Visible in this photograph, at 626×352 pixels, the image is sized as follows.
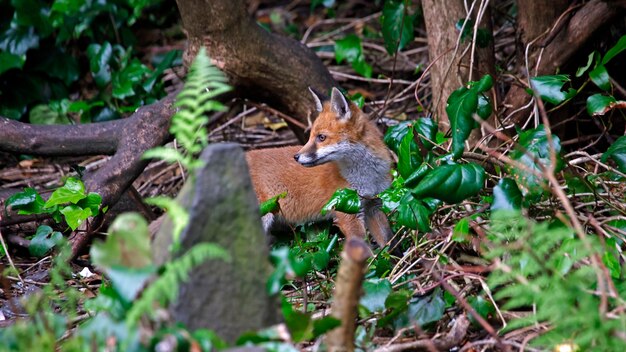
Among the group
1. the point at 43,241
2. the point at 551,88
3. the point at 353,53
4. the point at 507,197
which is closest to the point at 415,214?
the point at 507,197

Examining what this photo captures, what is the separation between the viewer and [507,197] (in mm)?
3984

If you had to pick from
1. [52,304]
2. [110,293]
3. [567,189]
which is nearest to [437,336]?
[567,189]

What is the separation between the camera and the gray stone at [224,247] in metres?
2.77

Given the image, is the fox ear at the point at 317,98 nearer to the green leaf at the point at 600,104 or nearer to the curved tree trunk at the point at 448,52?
the curved tree trunk at the point at 448,52

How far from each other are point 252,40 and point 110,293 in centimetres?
373

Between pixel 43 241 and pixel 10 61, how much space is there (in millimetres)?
3183

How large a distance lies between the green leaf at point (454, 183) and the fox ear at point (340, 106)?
7.06 ft

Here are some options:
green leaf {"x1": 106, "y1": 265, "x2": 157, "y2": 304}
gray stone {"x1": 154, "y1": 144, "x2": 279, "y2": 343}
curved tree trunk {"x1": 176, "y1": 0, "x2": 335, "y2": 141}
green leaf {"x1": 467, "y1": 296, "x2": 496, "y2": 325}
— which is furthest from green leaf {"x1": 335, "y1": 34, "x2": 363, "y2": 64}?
green leaf {"x1": 106, "y1": 265, "x2": 157, "y2": 304}

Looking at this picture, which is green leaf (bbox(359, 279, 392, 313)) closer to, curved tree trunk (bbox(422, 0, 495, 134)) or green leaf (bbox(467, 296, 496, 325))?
green leaf (bbox(467, 296, 496, 325))

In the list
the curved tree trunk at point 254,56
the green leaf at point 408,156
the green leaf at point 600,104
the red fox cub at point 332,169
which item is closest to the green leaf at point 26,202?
the curved tree trunk at point 254,56

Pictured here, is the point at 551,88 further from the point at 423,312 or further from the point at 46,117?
the point at 46,117

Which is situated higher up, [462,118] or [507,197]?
[462,118]

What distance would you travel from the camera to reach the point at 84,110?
8039mm

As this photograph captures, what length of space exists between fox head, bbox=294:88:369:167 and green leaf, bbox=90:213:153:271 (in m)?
3.48
